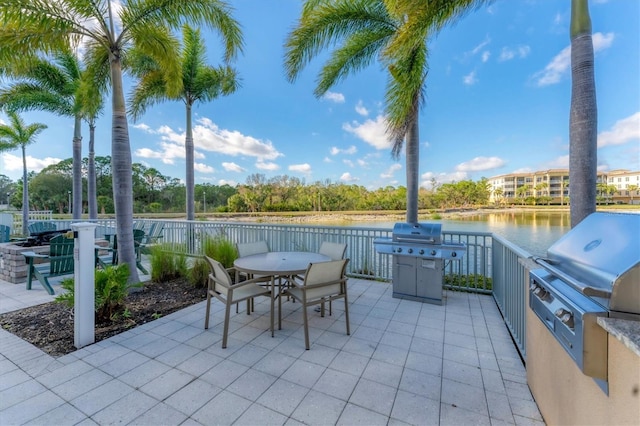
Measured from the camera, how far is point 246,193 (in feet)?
123

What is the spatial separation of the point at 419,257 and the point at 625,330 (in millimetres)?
2948

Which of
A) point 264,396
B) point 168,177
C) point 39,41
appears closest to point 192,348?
point 264,396

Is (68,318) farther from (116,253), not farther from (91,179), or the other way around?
(91,179)

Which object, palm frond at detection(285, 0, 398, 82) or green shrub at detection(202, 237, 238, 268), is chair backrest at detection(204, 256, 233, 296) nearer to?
green shrub at detection(202, 237, 238, 268)

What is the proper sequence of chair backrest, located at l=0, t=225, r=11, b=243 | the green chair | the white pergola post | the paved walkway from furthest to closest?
chair backrest, located at l=0, t=225, r=11, b=243, the green chair, the white pergola post, the paved walkway

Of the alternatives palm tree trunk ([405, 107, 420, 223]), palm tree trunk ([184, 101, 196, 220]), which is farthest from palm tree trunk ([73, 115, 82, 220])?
palm tree trunk ([405, 107, 420, 223])

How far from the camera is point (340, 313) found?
3.38 meters

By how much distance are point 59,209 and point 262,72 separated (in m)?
40.6

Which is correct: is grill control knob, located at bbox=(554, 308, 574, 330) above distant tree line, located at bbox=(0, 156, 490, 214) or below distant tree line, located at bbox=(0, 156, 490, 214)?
below

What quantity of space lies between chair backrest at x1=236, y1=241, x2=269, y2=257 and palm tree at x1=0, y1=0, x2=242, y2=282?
6.22 ft

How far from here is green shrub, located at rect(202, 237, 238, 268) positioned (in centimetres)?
453

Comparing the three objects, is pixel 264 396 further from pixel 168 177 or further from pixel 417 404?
pixel 168 177

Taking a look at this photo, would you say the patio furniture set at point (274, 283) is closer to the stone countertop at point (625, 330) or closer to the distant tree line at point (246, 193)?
the stone countertop at point (625, 330)

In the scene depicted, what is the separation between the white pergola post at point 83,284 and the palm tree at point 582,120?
197 inches
